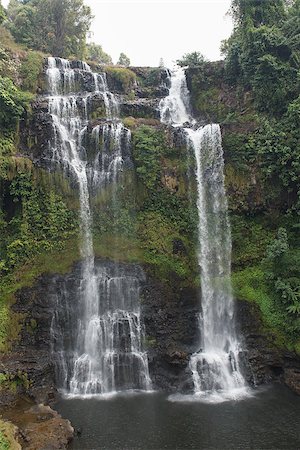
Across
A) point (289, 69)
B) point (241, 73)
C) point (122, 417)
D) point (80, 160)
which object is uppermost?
point (241, 73)

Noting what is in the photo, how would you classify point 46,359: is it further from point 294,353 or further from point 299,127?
point 299,127

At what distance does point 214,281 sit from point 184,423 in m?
7.45

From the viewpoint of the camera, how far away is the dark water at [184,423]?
11.8 m

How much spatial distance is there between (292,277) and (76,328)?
9.62m

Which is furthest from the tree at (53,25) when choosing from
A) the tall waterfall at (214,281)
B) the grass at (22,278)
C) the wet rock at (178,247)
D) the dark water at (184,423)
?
the dark water at (184,423)

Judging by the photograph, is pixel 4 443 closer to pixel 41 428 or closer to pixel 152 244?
pixel 41 428

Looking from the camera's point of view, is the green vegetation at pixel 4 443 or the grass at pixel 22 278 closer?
the green vegetation at pixel 4 443

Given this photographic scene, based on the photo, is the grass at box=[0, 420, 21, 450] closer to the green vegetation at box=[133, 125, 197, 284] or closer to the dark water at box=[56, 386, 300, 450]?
the dark water at box=[56, 386, 300, 450]

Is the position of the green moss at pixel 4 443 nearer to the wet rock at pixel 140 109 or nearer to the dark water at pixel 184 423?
the dark water at pixel 184 423

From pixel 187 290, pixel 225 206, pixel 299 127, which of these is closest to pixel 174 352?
pixel 187 290

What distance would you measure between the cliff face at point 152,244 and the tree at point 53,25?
10813mm

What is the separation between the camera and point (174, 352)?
1691cm

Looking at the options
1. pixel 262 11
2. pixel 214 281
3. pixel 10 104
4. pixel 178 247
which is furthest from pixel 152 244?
pixel 262 11

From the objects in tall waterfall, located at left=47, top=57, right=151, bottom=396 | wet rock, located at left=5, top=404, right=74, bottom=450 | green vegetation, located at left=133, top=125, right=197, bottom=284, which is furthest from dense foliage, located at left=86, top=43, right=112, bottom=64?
wet rock, located at left=5, top=404, right=74, bottom=450
